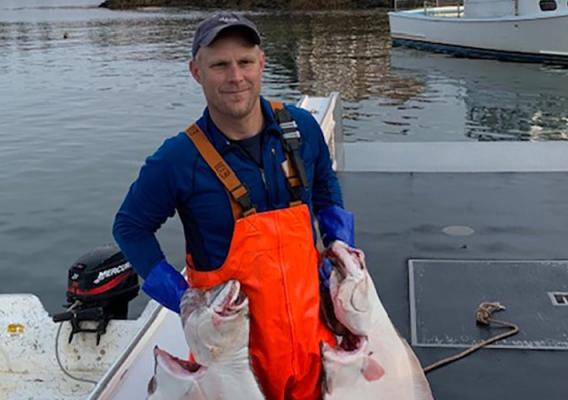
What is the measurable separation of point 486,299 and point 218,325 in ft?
7.55

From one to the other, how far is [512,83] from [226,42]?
18.4 meters

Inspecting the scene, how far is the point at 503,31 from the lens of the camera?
21.8 metres

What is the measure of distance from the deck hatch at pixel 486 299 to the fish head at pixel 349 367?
1.32 metres

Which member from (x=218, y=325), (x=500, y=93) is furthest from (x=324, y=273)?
(x=500, y=93)

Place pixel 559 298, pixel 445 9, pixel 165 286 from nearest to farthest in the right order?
pixel 165 286
pixel 559 298
pixel 445 9

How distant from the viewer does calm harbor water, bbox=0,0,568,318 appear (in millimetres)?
9375

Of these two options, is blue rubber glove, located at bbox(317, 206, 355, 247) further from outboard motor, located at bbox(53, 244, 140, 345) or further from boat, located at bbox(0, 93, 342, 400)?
outboard motor, located at bbox(53, 244, 140, 345)

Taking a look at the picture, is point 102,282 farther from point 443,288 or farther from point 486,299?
point 486,299

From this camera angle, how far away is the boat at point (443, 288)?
3373 millimetres

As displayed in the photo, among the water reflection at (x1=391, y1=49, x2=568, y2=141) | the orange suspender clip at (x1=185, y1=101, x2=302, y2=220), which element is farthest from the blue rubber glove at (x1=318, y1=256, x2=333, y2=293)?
the water reflection at (x1=391, y1=49, x2=568, y2=141)

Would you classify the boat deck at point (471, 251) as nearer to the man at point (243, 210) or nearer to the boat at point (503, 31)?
the man at point (243, 210)

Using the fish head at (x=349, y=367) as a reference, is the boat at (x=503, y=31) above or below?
above

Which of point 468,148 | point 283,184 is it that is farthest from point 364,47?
point 283,184

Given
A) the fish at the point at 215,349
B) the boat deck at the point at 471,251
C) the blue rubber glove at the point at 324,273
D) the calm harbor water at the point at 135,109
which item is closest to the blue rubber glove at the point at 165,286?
the fish at the point at 215,349
